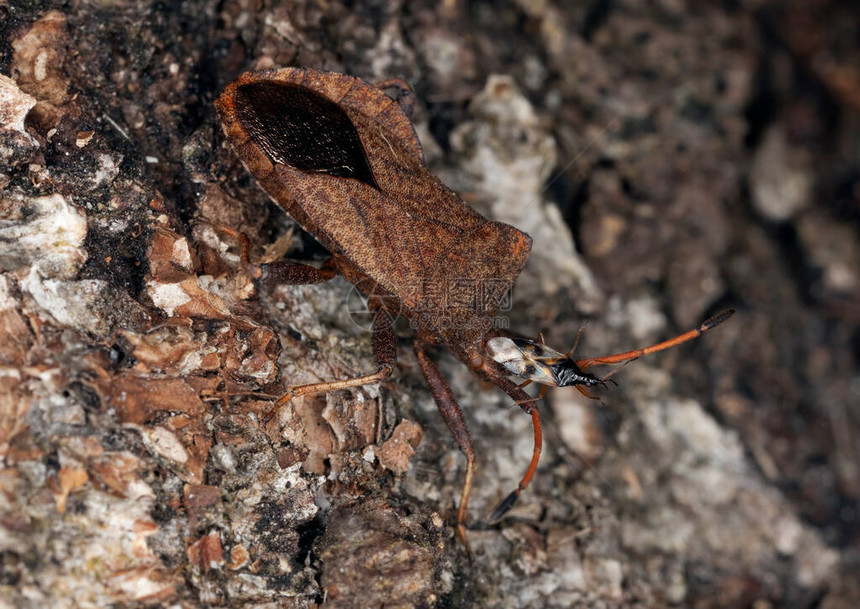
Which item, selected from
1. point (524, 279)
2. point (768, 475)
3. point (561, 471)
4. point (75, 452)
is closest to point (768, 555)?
point (768, 475)

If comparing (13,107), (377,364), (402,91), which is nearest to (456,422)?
(377,364)

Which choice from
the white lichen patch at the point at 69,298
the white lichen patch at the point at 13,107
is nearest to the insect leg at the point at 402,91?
the white lichen patch at the point at 13,107

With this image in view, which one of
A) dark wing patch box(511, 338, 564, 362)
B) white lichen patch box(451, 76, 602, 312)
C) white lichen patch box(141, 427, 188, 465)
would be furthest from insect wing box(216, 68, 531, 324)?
white lichen patch box(141, 427, 188, 465)

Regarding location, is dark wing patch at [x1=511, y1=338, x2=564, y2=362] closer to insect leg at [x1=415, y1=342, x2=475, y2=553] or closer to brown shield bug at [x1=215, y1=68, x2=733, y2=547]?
brown shield bug at [x1=215, y1=68, x2=733, y2=547]

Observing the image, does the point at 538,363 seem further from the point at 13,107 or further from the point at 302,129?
the point at 13,107

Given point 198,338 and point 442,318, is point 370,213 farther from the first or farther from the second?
point 198,338
